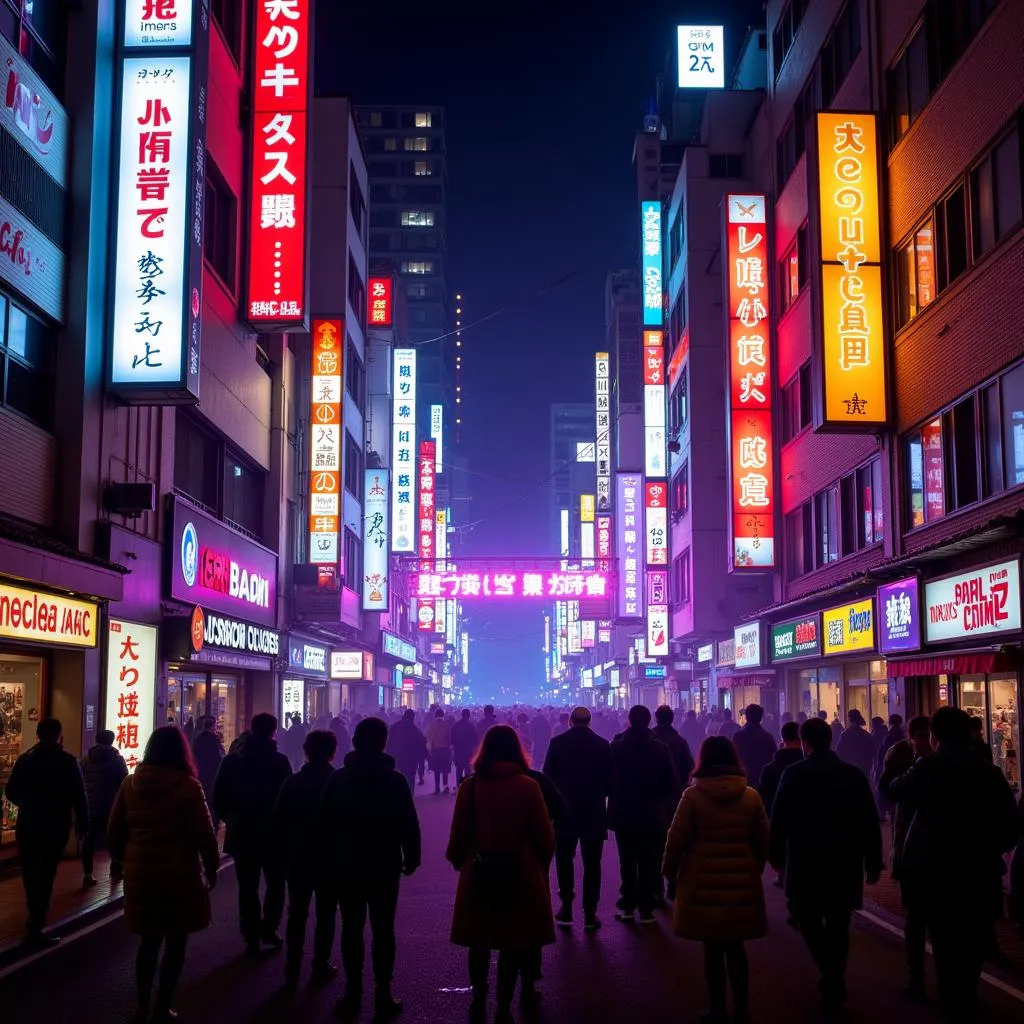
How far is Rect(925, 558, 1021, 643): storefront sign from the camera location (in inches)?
571

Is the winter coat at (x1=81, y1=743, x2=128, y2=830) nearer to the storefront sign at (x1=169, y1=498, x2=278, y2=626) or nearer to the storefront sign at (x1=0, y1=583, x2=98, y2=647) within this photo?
the storefront sign at (x1=0, y1=583, x2=98, y2=647)

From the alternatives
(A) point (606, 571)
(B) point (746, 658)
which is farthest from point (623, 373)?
(B) point (746, 658)

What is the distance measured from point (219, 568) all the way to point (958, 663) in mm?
13544

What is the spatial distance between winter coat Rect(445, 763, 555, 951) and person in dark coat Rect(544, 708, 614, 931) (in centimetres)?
373

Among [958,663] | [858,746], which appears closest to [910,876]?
[958,663]

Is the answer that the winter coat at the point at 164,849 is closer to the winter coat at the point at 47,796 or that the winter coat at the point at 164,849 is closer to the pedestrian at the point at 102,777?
the winter coat at the point at 47,796

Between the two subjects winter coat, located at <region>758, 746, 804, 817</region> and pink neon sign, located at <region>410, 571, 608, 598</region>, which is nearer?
winter coat, located at <region>758, 746, 804, 817</region>

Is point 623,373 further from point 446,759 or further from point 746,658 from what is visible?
point 446,759

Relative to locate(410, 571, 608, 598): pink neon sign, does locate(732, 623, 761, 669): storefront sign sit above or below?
below

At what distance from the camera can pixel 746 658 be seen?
3344 cm

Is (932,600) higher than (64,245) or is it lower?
lower

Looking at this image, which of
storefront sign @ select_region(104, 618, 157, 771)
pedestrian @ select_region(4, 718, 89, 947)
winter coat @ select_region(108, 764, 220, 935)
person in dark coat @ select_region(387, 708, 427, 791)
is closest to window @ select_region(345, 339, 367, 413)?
person in dark coat @ select_region(387, 708, 427, 791)

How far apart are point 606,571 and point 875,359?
37339 mm

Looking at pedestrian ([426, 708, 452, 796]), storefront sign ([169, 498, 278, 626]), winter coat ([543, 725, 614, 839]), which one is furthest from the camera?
pedestrian ([426, 708, 452, 796])
